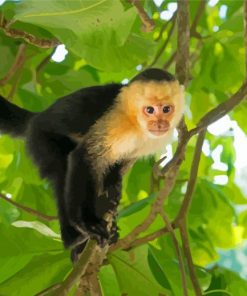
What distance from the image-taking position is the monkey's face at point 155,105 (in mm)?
1592

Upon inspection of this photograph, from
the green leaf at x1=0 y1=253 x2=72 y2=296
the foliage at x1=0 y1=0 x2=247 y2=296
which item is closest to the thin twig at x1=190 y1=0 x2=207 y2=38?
the foliage at x1=0 y1=0 x2=247 y2=296

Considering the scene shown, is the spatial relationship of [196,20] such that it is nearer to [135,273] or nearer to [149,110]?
[149,110]

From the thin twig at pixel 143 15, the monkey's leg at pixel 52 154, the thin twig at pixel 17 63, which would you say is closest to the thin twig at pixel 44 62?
the thin twig at pixel 17 63

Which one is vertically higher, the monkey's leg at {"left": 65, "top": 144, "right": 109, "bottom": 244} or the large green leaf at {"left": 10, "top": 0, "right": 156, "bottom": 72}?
the large green leaf at {"left": 10, "top": 0, "right": 156, "bottom": 72}

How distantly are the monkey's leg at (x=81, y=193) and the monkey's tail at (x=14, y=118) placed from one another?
0.21 metres

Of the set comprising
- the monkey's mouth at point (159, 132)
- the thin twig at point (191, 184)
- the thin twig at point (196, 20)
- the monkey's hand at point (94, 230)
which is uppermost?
the thin twig at point (196, 20)

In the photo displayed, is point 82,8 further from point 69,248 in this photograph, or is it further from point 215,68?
point 215,68

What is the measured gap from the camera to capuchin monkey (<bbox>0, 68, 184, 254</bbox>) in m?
1.60

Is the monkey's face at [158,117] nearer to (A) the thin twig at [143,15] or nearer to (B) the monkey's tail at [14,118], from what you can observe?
(A) the thin twig at [143,15]

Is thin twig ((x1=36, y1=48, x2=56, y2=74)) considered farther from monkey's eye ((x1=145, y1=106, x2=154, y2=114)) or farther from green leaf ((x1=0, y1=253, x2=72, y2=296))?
green leaf ((x1=0, y1=253, x2=72, y2=296))

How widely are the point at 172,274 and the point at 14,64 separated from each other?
28.7 inches

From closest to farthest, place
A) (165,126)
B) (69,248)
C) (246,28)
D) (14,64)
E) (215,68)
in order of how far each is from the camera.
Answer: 1. (246,28)
2. (69,248)
3. (165,126)
4. (14,64)
5. (215,68)

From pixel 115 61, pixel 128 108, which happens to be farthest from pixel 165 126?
pixel 115 61

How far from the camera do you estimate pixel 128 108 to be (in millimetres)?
1695
